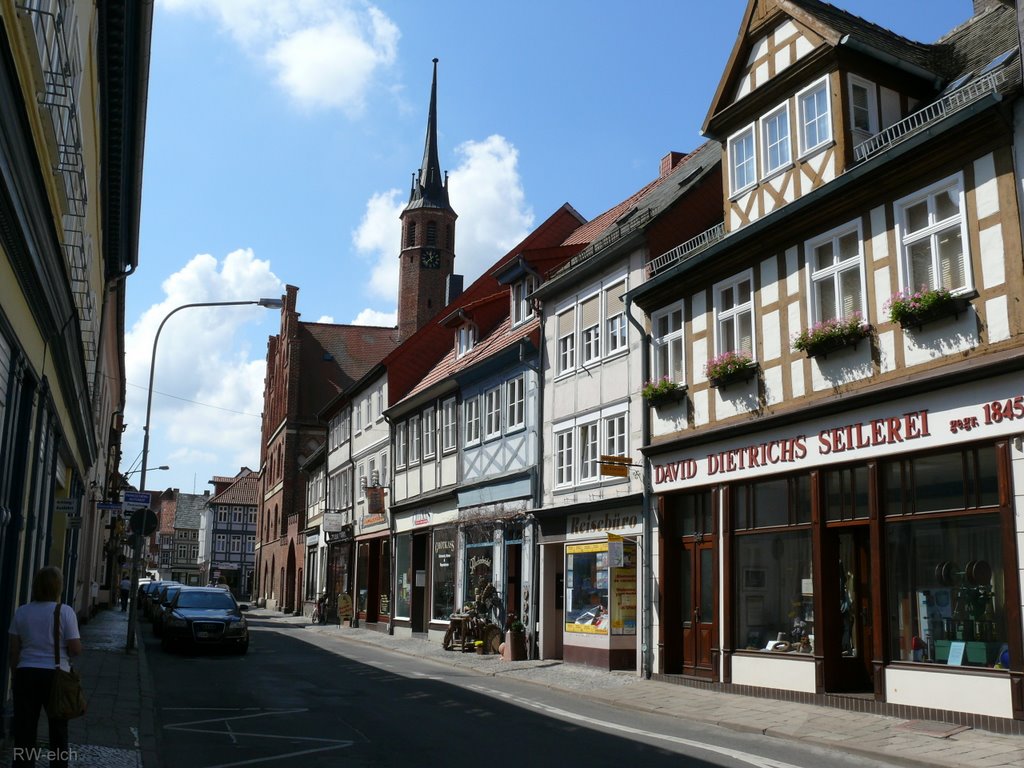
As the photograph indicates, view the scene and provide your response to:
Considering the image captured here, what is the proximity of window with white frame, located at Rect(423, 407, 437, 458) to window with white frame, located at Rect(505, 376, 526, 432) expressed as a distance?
6.73 m

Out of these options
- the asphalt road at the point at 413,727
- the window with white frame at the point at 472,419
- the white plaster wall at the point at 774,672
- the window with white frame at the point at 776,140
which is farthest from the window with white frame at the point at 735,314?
the window with white frame at the point at 472,419

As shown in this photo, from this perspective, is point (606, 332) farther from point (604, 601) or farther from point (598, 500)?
point (604, 601)

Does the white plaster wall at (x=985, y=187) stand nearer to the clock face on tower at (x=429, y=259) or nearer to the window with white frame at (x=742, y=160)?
the window with white frame at (x=742, y=160)

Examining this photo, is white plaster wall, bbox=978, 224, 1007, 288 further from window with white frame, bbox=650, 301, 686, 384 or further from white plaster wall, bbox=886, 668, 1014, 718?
window with white frame, bbox=650, 301, 686, 384

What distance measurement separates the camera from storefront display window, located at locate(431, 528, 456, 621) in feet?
102

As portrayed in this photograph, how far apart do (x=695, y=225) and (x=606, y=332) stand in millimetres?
2986

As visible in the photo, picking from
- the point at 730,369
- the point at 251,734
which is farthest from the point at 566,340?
the point at 251,734

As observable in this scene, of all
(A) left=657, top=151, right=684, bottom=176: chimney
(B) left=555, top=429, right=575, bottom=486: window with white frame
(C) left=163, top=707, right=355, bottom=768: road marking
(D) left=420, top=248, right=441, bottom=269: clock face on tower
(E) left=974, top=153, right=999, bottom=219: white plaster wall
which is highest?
(D) left=420, top=248, right=441, bottom=269: clock face on tower

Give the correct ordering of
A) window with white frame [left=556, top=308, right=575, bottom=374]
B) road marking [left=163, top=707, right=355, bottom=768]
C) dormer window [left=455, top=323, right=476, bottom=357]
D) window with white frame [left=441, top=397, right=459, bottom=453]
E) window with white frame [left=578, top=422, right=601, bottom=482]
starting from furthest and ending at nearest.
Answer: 1. dormer window [left=455, top=323, right=476, bottom=357]
2. window with white frame [left=441, top=397, right=459, bottom=453]
3. window with white frame [left=556, top=308, right=575, bottom=374]
4. window with white frame [left=578, top=422, right=601, bottom=482]
5. road marking [left=163, top=707, right=355, bottom=768]

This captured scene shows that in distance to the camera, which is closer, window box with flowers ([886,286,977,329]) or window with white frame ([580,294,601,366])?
window box with flowers ([886,286,977,329])

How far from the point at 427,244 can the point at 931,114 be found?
60.5 m

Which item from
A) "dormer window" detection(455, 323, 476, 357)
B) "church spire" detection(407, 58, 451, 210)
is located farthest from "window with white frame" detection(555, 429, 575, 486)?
"church spire" detection(407, 58, 451, 210)

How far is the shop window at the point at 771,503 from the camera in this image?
16594 millimetres

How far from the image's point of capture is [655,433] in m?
20.6
